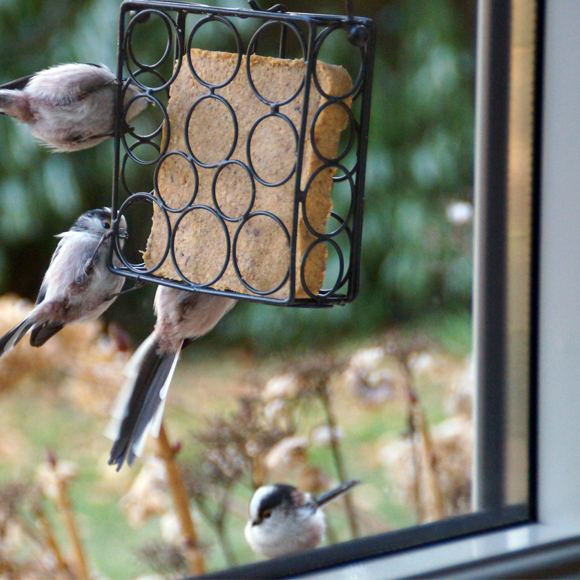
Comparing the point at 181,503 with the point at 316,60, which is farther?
the point at 181,503

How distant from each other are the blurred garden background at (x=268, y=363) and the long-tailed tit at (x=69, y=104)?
0.32m

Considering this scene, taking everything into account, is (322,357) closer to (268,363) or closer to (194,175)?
(268,363)

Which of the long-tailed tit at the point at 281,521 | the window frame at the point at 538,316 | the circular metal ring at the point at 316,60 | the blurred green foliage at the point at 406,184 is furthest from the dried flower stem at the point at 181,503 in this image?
the circular metal ring at the point at 316,60

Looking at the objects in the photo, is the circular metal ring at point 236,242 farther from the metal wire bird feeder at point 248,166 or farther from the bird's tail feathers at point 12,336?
the bird's tail feathers at point 12,336

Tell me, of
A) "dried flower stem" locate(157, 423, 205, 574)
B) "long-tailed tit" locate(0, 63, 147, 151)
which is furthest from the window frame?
"long-tailed tit" locate(0, 63, 147, 151)

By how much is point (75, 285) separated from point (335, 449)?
0.74 metres

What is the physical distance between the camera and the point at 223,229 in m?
0.56

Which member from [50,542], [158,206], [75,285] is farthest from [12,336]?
[50,542]

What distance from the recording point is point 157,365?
25.9 inches

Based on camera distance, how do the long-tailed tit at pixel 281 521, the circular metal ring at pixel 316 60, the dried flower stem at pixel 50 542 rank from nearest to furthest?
the circular metal ring at pixel 316 60
the long-tailed tit at pixel 281 521
the dried flower stem at pixel 50 542

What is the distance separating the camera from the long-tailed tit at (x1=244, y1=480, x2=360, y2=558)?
0.80 metres

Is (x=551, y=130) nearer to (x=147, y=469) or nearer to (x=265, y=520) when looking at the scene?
(x=265, y=520)

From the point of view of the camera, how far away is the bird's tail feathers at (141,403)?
64cm

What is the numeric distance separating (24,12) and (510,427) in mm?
1077
